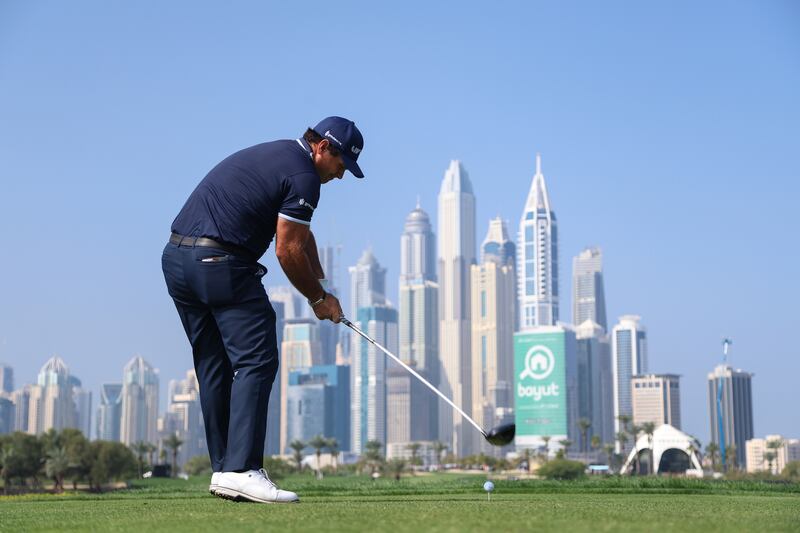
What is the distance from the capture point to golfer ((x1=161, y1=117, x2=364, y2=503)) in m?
5.98

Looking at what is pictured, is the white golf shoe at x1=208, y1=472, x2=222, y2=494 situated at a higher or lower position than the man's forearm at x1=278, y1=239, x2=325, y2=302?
lower

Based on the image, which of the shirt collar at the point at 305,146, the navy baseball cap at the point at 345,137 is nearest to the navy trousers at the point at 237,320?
the shirt collar at the point at 305,146

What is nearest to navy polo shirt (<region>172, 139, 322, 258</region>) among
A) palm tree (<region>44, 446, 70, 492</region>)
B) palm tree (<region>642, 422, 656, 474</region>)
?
palm tree (<region>44, 446, 70, 492</region>)

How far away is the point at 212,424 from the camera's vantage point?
6.39m

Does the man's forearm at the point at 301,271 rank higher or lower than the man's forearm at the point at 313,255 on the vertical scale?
lower

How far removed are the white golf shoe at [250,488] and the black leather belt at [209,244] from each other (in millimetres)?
1170

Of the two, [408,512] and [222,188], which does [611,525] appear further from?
[222,188]

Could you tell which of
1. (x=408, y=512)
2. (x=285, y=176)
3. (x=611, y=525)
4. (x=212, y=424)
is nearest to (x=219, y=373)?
(x=212, y=424)

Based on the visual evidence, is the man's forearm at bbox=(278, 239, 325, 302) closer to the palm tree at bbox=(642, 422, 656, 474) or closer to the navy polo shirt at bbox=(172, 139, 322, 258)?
the navy polo shirt at bbox=(172, 139, 322, 258)

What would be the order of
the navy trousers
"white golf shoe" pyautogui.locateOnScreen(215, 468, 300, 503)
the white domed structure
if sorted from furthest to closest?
the white domed structure < the navy trousers < "white golf shoe" pyautogui.locateOnScreen(215, 468, 300, 503)

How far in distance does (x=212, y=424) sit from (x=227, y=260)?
1.03m

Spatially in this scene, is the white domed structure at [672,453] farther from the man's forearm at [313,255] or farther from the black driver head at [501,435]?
the man's forearm at [313,255]

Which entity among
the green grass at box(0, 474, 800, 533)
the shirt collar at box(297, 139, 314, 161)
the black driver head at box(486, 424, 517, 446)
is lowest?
the green grass at box(0, 474, 800, 533)

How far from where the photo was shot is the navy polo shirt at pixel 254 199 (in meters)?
6.02
